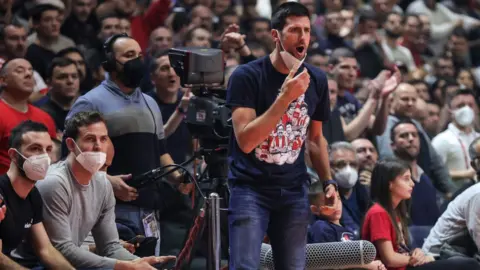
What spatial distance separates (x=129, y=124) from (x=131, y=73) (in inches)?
11.7

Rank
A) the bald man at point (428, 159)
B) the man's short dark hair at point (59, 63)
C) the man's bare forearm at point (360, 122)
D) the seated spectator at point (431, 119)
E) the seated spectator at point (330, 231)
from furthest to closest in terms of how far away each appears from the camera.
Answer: the seated spectator at point (431, 119) < the bald man at point (428, 159) < the man's bare forearm at point (360, 122) < the man's short dark hair at point (59, 63) < the seated spectator at point (330, 231)

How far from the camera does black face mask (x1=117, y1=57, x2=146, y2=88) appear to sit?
5.76 metres

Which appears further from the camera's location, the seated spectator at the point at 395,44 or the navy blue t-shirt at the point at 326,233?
the seated spectator at the point at 395,44

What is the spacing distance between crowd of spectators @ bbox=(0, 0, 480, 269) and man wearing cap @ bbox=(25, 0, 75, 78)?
0.04 ft

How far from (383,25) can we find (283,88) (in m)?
8.22

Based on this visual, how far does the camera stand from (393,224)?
Answer: 20.8ft

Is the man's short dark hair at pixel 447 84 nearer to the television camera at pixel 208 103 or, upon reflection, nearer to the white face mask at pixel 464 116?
the white face mask at pixel 464 116

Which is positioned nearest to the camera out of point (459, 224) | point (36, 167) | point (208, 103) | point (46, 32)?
point (36, 167)

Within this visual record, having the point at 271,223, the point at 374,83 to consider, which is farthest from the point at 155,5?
the point at 271,223

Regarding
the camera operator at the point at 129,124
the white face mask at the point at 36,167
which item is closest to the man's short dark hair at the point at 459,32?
the camera operator at the point at 129,124

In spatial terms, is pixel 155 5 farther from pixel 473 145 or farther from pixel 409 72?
pixel 473 145

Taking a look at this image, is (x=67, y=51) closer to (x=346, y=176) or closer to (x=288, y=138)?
(x=346, y=176)

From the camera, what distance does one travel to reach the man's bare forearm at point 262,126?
424 cm

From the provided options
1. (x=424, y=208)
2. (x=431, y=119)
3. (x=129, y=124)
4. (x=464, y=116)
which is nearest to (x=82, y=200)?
(x=129, y=124)
